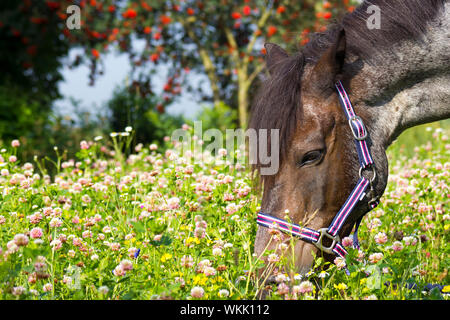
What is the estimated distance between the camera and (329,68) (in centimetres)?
267

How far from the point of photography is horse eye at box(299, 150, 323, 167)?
2.61 meters

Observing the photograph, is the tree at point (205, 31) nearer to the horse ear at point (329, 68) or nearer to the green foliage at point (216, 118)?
the green foliage at point (216, 118)

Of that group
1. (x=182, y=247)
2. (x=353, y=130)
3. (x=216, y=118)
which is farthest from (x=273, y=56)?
(x=216, y=118)

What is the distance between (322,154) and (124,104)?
732 centimetres

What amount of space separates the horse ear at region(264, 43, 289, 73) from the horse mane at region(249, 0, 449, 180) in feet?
0.30

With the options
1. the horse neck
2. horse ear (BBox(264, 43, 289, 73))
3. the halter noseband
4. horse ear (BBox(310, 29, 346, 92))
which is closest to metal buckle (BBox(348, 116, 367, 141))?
the halter noseband

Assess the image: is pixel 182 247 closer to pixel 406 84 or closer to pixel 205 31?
pixel 406 84

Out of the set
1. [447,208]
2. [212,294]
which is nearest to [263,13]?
[447,208]

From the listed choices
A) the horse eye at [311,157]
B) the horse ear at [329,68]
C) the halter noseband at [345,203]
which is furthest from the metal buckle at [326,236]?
the horse ear at [329,68]

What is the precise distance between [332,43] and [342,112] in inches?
16.8

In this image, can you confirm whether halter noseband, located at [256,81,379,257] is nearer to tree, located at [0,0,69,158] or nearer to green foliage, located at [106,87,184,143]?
tree, located at [0,0,69,158]

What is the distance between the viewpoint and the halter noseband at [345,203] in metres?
2.53

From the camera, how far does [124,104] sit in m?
9.43
